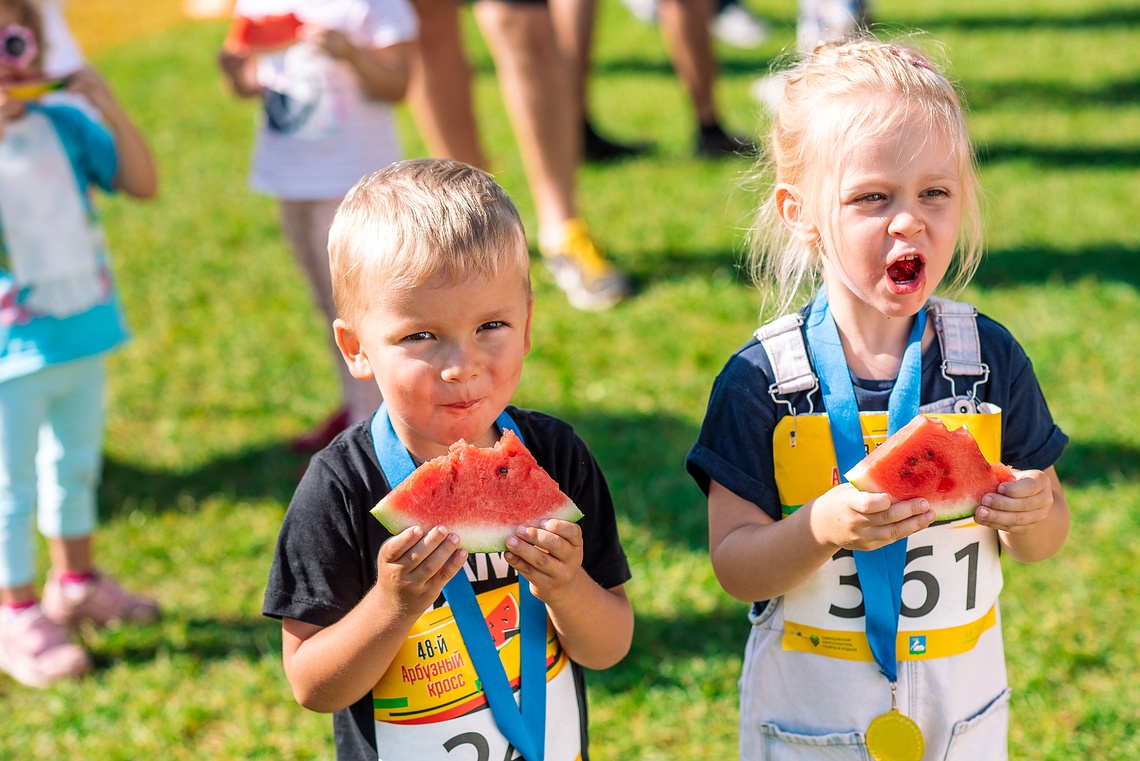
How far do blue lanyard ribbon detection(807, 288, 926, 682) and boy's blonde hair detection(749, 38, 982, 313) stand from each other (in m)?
0.28

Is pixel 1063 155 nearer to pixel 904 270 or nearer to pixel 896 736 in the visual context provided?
pixel 904 270

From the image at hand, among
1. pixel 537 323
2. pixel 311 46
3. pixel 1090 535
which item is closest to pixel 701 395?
pixel 537 323

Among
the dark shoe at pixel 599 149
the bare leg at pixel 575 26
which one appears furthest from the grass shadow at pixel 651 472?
the dark shoe at pixel 599 149

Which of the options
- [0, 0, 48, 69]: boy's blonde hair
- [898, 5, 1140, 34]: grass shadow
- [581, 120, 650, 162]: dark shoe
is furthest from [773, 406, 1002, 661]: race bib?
[898, 5, 1140, 34]: grass shadow

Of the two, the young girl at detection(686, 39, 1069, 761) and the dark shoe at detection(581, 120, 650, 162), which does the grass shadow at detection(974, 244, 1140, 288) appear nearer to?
the dark shoe at detection(581, 120, 650, 162)

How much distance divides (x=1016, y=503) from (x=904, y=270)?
48 centimetres

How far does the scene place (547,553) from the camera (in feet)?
6.65

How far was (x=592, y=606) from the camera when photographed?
2229 millimetres

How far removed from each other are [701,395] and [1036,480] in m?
3.48

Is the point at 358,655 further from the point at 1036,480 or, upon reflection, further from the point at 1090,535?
the point at 1090,535

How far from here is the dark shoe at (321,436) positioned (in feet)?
17.6

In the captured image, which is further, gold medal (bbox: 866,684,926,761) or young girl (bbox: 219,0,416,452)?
young girl (bbox: 219,0,416,452)

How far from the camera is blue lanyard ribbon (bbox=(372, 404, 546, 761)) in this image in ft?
7.12

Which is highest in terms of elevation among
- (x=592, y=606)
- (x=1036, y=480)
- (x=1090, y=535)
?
(x=1036, y=480)
